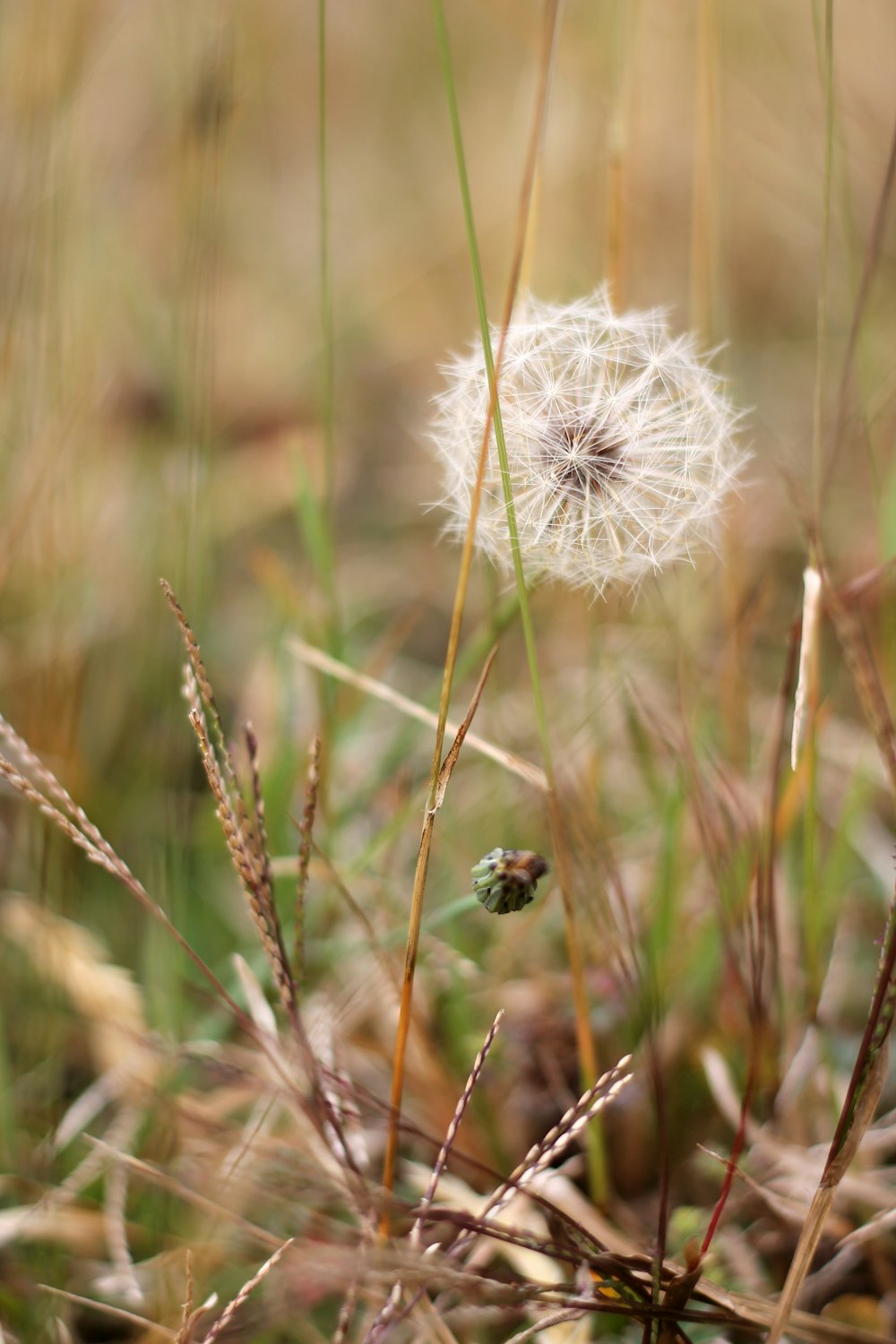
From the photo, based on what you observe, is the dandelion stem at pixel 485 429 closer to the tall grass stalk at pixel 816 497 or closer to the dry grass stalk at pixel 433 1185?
the dry grass stalk at pixel 433 1185

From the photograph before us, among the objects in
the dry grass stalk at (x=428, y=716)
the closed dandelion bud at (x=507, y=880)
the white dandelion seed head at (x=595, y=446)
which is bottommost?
the closed dandelion bud at (x=507, y=880)

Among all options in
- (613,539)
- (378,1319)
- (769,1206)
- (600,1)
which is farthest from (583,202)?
(378,1319)

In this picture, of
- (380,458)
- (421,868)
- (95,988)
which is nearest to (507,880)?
(421,868)

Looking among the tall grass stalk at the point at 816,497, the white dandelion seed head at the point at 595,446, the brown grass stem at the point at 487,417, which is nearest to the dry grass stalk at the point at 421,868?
the brown grass stem at the point at 487,417

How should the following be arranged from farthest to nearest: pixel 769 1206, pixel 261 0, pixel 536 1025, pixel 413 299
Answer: pixel 261 0 < pixel 413 299 < pixel 536 1025 < pixel 769 1206

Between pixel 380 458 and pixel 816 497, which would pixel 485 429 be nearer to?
pixel 816 497

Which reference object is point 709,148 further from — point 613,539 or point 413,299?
point 413,299
